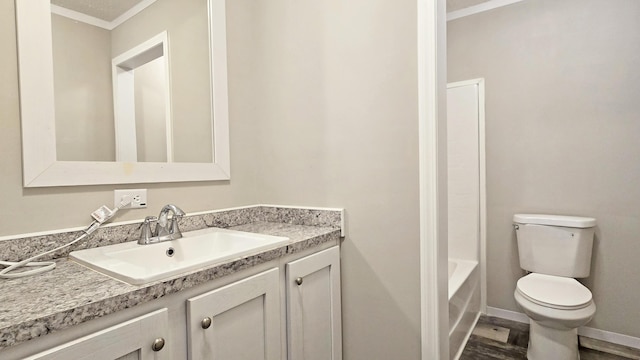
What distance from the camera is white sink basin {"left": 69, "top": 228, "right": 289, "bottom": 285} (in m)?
0.76

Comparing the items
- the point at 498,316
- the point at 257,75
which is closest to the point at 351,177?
the point at 257,75

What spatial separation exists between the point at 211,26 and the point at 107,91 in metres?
0.58

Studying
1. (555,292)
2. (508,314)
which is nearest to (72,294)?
(555,292)

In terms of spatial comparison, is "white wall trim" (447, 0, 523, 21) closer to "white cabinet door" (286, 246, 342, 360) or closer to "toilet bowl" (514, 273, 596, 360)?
"toilet bowl" (514, 273, 596, 360)

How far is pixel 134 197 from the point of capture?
1127mm

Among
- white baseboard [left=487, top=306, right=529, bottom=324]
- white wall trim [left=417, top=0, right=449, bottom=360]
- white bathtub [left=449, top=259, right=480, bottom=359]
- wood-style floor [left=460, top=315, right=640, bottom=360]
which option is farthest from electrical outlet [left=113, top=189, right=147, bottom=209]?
white baseboard [left=487, top=306, right=529, bottom=324]

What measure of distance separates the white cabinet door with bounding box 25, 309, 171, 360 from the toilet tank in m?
2.23

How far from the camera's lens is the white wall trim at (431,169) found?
3.76 feet

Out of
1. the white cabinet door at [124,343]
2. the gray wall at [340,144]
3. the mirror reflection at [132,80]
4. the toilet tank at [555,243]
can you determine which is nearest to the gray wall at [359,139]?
the gray wall at [340,144]

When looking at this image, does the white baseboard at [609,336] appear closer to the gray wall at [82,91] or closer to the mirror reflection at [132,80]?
the mirror reflection at [132,80]

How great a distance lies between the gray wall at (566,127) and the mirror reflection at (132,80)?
6.74 ft

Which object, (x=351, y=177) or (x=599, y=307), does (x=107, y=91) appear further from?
(x=599, y=307)

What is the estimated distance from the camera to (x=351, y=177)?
1354mm

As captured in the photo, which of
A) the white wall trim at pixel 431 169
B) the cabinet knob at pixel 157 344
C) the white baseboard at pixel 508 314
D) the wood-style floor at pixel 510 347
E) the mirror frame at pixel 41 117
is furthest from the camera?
the white baseboard at pixel 508 314
